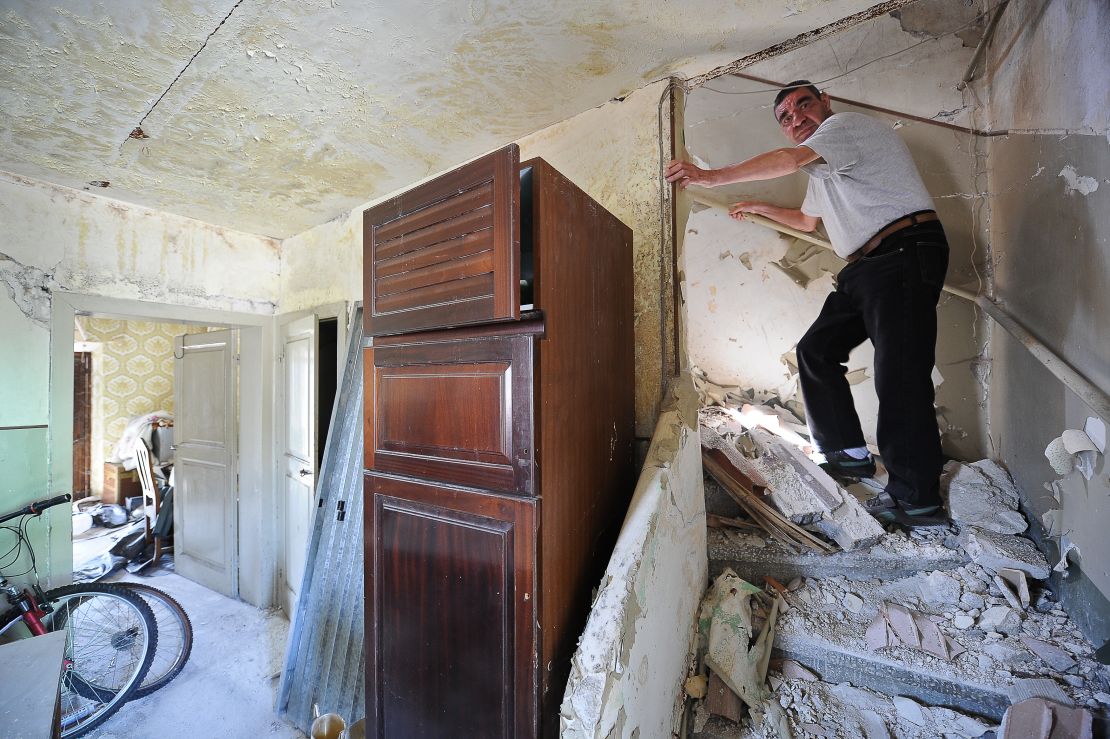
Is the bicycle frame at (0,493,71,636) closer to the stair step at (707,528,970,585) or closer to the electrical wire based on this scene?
the stair step at (707,528,970,585)


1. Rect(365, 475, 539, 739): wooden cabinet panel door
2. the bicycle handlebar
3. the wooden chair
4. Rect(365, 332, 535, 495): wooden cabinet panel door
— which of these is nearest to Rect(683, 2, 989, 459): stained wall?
Rect(365, 332, 535, 495): wooden cabinet panel door

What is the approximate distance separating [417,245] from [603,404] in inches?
25.2

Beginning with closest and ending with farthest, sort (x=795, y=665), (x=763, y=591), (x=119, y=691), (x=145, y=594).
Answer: (x=795, y=665) < (x=763, y=591) < (x=119, y=691) < (x=145, y=594)

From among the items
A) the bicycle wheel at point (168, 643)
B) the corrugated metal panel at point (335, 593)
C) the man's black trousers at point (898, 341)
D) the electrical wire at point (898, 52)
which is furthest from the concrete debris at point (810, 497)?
the bicycle wheel at point (168, 643)

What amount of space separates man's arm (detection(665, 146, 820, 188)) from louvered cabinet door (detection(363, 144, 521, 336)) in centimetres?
66

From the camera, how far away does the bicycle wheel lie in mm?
2492

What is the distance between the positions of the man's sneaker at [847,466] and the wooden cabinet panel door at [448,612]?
1.12 meters

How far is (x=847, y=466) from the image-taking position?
1.44 meters

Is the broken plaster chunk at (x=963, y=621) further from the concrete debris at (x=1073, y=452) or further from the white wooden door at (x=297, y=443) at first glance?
the white wooden door at (x=297, y=443)

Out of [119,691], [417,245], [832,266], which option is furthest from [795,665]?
[119,691]

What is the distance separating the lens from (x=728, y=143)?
1456 millimetres

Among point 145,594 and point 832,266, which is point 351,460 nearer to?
point 145,594

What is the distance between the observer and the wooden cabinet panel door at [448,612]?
0.94 m

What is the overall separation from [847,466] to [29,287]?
12.5ft
